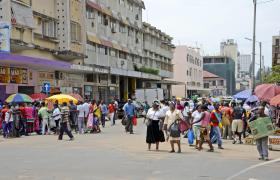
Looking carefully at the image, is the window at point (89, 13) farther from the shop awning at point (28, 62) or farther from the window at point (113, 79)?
the shop awning at point (28, 62)

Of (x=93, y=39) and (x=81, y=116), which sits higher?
(x=93, y=39)

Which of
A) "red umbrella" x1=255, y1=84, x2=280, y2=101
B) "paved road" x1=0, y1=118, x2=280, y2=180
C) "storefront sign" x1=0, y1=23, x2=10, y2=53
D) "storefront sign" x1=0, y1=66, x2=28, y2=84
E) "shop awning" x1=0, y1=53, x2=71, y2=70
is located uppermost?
Result: "storefront sign" x1=0, y1=23, x2=10, y2=53

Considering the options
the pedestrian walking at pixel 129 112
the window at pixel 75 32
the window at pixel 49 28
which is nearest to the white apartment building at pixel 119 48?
the window at pixel 75 32

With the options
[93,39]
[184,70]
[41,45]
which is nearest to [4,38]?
[41,45]

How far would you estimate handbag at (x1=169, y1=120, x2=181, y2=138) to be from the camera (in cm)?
1678

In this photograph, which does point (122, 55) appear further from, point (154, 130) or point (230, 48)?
point (230, 48)

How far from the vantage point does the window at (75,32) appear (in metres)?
39.9

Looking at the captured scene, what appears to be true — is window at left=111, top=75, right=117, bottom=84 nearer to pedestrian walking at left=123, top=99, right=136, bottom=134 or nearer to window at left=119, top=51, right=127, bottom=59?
window at left=119, top=51, right=127, bottom=59

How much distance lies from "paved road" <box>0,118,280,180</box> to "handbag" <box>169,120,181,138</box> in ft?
2.23

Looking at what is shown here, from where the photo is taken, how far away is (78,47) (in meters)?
41.1

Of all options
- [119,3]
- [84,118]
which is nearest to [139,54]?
[119,3]

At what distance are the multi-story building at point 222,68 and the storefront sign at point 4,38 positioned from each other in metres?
113

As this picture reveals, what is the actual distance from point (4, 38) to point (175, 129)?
15.4 metres

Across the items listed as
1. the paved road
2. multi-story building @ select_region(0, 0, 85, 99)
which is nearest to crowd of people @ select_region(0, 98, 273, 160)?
the paved road
